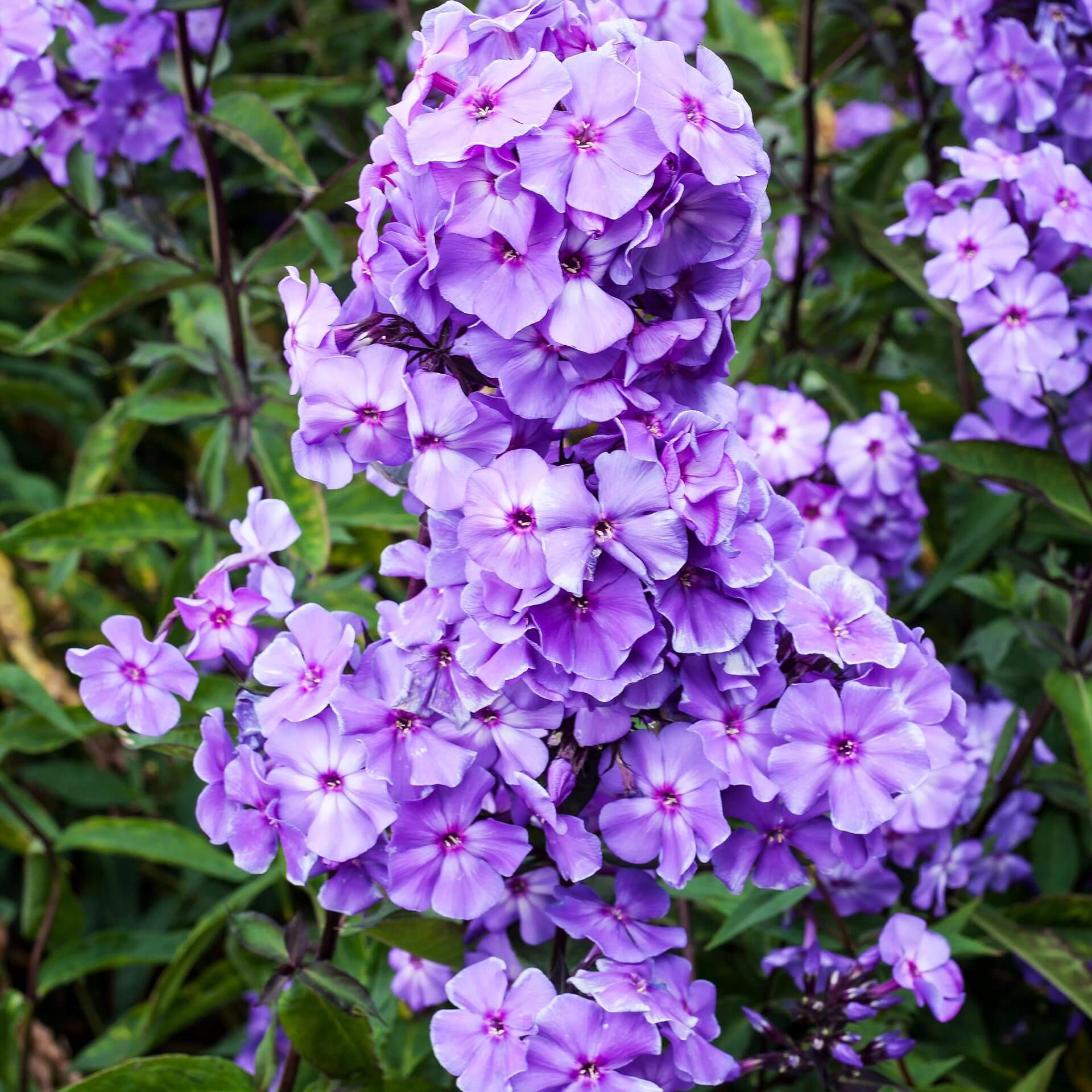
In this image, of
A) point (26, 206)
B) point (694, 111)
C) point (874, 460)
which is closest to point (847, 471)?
point (874, 460)

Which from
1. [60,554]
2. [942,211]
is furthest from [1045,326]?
[60,554]

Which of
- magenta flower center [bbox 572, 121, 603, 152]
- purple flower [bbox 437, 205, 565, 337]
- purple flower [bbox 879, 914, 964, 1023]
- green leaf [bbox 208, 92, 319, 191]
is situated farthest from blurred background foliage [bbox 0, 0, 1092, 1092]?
magenta flower center [bbox 572, 121, 603, 152]

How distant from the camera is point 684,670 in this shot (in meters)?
1.07

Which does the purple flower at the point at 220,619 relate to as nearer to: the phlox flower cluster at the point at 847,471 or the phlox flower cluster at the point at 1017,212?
the phlox flower cluster at the point at 847,471

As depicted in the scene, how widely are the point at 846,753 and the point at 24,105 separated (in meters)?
1.49

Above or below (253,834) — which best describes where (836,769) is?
above

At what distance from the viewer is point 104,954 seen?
2062mm

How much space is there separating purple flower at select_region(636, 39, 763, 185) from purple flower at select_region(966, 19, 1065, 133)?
106 cm

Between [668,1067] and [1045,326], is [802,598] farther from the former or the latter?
[1045,326]

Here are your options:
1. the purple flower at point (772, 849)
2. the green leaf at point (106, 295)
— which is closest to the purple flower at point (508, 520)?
the purple flower at point (772, 849)

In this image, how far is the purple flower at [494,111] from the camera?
0.92 meters

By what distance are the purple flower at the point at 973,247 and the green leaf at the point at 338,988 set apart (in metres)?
1.14

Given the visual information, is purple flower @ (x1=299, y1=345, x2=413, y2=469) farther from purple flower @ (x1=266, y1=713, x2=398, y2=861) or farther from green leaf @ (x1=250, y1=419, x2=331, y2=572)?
green leaf @ (x1=250, y1=419, x2=331, y2=572)

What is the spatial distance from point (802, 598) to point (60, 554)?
1294 millimetres
